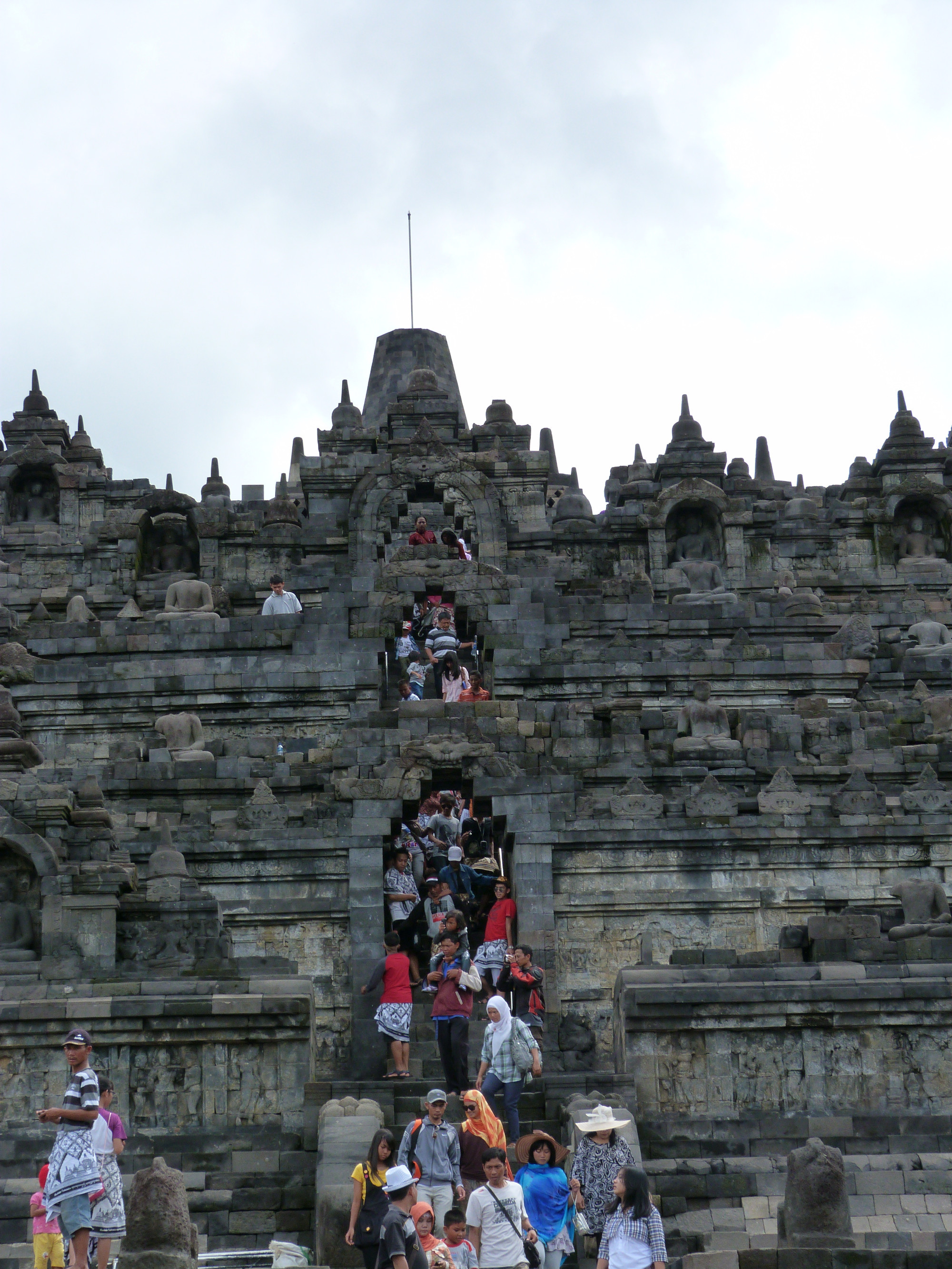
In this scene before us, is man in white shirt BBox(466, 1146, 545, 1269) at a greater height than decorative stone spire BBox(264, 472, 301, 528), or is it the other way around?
decorative stone spire BBox(264, 472, 301, 528)

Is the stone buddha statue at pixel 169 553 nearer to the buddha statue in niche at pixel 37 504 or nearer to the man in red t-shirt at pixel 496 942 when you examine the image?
the buddha statue in niche at pixel 37 504

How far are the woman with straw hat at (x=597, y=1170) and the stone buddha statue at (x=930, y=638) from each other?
21.2 metres

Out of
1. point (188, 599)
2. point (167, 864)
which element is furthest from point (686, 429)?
point (167, 864)

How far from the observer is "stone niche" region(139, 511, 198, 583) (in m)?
46.8

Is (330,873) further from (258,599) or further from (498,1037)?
(258,599)

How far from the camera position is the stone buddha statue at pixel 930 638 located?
38.0m

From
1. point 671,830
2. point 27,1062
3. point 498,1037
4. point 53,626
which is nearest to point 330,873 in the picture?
point 671,830

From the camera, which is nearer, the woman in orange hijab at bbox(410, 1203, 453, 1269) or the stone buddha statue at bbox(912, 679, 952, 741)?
the woman in orange hijab at bbox(410, 1203, 453, 1269)

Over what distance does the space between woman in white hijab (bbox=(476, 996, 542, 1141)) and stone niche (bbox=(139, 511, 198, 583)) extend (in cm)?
2775

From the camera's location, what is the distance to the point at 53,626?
38.5m

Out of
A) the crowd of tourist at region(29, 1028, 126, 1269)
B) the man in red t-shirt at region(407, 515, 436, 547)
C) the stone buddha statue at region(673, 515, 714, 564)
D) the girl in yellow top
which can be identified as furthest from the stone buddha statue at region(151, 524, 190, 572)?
the girl in yellow top

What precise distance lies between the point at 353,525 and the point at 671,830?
64.3 feet

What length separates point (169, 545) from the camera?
154 feet

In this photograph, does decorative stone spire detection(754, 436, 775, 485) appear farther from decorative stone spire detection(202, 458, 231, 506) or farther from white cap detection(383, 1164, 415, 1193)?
white cap detection(383, 1164, 415, 1193)
